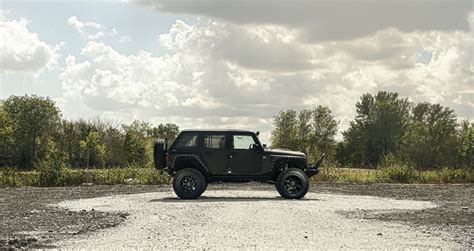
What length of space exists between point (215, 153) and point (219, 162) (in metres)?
0.29

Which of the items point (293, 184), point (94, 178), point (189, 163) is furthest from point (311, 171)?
point (94, 178)

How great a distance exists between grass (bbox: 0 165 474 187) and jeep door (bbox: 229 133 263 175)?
809cm

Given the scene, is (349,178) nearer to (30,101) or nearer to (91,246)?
(91,246)

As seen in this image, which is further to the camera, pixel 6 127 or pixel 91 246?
pixel 6 127

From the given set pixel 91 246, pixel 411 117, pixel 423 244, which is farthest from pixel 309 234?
pixel 411 117

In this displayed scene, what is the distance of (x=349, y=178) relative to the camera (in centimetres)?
2650

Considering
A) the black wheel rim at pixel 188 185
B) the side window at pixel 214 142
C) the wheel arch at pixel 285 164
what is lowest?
the black wheel rim at pixel 188 185

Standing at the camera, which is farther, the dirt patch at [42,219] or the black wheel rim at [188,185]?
the black wheel rim at [188,185]

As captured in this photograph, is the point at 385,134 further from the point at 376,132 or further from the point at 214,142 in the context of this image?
the point at 214,142

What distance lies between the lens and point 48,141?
68812 millimetres

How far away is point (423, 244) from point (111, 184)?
1726 centimetres

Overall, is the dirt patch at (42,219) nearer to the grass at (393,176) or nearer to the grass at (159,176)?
the grass at (159,176)

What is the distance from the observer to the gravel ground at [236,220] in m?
9.72

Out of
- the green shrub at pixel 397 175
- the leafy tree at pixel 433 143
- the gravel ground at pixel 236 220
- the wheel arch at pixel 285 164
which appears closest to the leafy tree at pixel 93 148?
the leafy tree at pixel 433 143
